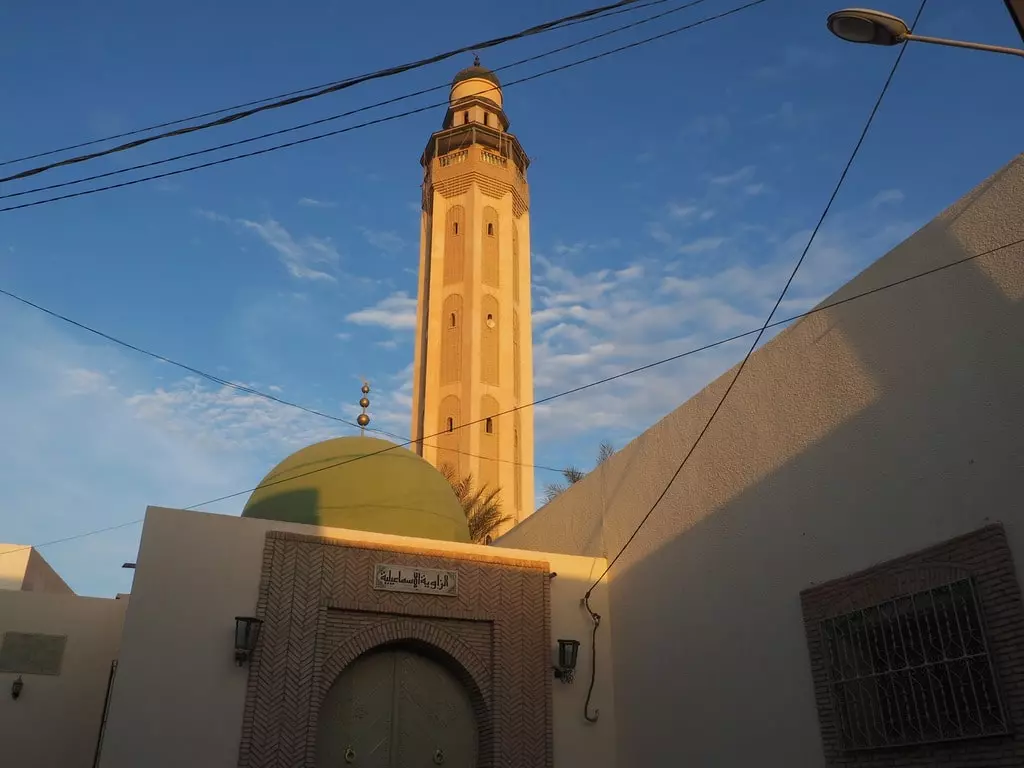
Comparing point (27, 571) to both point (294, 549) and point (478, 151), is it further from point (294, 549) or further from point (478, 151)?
point (478, 151)

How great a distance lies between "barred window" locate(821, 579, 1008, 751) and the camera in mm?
5766

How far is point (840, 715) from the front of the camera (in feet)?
22.3

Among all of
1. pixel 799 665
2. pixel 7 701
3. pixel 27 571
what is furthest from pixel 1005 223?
pixel 27 571

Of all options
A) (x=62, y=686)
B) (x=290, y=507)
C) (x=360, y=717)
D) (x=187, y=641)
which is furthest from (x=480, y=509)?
(x=187, y=641)

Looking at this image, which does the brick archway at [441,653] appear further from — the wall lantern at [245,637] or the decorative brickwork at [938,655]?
the decorative brickwork at [938,655]

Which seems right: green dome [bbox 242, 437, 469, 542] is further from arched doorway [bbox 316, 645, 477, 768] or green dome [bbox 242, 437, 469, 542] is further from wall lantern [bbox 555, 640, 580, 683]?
wall lantern [bbox 555, 640, 580, 683]

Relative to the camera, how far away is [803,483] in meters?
7.62

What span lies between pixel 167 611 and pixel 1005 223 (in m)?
7.52

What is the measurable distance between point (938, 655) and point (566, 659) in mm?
4476

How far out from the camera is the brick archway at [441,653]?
9.11 m

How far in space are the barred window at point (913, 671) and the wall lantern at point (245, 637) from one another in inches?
195

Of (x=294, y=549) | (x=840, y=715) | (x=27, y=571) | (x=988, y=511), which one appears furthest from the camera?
(x=27, y=571)

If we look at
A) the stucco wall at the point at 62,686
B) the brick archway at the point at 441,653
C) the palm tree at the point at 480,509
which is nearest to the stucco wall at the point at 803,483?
the brick archway at the point at 441,653

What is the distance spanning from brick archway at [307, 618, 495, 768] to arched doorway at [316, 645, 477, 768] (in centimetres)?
13
